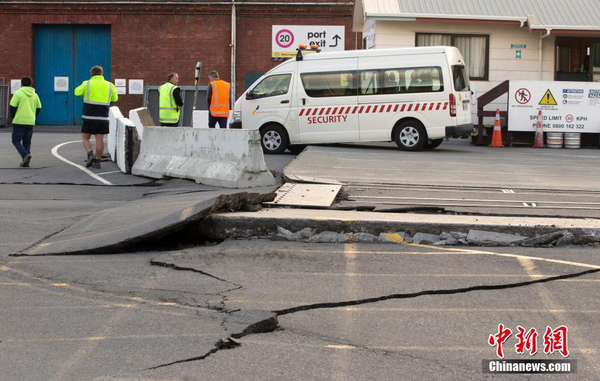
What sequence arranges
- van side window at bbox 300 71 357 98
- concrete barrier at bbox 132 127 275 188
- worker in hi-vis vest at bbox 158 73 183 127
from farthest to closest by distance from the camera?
van side window at bbox 300 71 357 98 < worker in hi-vis vest at bbox 158 73 183 127 < concrete barrier at bbox 132 127 275 188

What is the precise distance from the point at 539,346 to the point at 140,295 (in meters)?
2.71

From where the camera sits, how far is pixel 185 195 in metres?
10.4

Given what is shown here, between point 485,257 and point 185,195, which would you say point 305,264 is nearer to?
point 485,257

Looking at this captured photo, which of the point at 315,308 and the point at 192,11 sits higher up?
the point at 192,11

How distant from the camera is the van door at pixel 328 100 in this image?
19531 millimetres

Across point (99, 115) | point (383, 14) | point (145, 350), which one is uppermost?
point (383, 14)

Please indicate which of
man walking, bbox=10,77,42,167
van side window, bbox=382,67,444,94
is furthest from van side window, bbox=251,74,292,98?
man walking, bbox=10,77,42,167

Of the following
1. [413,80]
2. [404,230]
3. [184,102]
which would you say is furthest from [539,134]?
[404,230]

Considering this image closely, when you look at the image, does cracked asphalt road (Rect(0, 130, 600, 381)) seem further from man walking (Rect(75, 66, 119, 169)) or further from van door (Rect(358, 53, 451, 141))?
van door (Rect(358, 53, 451, 141))

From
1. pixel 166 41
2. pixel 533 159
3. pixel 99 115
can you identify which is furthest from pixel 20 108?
pixel 166 41

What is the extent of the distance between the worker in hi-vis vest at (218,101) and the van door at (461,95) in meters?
5.01

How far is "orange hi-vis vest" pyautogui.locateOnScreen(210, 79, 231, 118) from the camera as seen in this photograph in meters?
19.3

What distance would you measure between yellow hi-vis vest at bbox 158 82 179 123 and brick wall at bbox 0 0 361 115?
53.9 feet

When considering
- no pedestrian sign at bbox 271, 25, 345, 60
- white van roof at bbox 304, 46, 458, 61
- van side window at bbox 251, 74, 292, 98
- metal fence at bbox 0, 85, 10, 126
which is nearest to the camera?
white van roof at bbox 304, 46, 458, 61
